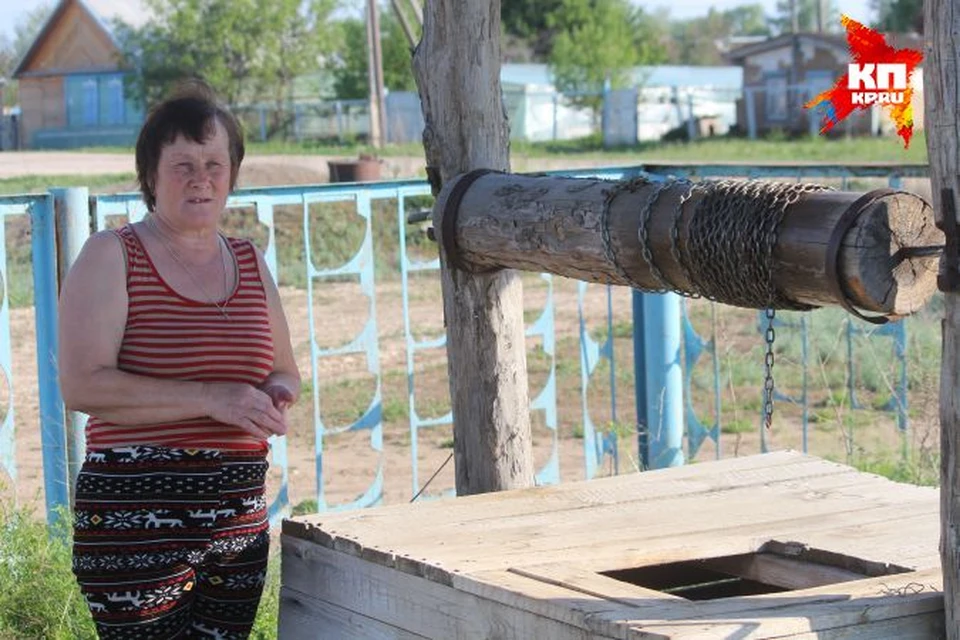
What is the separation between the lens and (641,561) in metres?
3.53

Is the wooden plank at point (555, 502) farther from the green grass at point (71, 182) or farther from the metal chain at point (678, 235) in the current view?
the green grass at point (71, 182)

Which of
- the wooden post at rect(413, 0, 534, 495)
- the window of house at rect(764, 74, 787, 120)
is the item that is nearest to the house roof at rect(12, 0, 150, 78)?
the window of house at rect(764, 74, 787, 120)

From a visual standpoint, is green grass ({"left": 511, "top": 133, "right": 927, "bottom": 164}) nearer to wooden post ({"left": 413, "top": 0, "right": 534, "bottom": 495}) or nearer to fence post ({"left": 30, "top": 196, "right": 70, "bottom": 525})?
fence post ({"left": 30, "top": 196, "right": 70, "bottom": 525})

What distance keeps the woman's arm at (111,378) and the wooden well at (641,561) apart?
57 centimetres

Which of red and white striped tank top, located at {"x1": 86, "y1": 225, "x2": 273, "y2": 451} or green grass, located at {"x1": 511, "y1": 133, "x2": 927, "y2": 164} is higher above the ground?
green grass, located at {"x1": 511, "y1": 133, "x2": 927, "y2": 164}

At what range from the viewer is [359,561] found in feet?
12.2

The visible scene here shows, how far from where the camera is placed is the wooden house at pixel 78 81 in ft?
159

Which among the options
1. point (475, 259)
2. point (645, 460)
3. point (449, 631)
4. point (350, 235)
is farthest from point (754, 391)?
point (350, 235)

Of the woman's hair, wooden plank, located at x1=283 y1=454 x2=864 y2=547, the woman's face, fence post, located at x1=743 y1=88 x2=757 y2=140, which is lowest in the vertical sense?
wooden plank, located at x1=283 y1=454 x2=864 y2=547

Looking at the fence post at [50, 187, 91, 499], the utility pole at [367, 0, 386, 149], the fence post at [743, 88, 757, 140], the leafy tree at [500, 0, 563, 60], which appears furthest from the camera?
the leafy tree at [500, 0, 563, 60]

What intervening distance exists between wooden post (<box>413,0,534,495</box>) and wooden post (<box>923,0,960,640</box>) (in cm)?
169

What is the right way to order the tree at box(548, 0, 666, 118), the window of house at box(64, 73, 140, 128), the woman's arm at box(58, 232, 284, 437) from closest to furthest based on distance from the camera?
the woman's arm at box(58, 232, 284, 437), the tree at box(548, 0, 666, 118), the window of house at box(64, 73, 140, 128)

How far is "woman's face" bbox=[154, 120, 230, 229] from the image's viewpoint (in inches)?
131

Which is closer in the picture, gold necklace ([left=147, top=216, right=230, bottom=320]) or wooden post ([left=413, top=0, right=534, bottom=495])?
gold necklace ([left=147, top=216, right=230, bottom=320])
